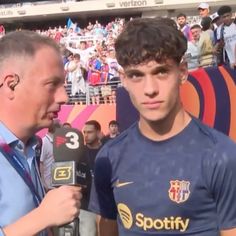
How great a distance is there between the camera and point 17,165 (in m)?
1.92

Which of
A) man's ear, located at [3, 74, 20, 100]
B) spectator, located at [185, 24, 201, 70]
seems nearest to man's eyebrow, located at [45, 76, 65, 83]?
man's ear, located at [3, 74, 20, 100]

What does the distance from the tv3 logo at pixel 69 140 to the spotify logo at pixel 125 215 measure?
1.01ft

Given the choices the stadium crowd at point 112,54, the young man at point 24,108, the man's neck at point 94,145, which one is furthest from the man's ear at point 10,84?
the man's neck at point 94,145

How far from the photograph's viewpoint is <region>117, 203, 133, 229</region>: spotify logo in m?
2.27

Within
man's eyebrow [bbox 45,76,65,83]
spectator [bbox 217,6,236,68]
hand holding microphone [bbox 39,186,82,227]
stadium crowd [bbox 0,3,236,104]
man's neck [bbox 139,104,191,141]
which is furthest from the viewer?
stadium crowd [bbox 0,3,236,104]

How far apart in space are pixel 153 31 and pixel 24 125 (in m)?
0.65

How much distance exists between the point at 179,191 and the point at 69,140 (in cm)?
47

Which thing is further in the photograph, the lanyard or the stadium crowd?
the stadium crowd

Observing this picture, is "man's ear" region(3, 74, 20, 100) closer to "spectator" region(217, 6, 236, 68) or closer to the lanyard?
the lanyard

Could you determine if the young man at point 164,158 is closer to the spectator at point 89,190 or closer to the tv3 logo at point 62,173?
the spectator at point 89,190

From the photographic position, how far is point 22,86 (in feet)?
6.41

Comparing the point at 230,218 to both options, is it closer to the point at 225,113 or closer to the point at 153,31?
the point at 153,31

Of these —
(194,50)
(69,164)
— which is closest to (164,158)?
(69,164)

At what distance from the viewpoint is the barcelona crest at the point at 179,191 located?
7.06 feet
